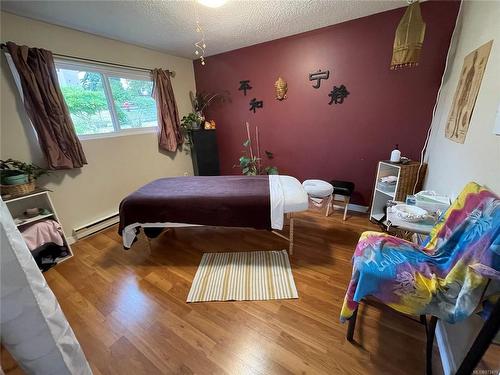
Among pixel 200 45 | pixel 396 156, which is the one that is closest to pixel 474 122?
pixel 396 156

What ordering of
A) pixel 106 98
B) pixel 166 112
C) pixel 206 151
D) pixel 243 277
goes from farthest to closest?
pixel 206 151
pixel 166 112
pixel 106 98
pixel 243 277

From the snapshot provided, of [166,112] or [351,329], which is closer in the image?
[351,329]

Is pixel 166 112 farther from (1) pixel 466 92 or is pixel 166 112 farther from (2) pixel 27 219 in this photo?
(1) pixel 466 92

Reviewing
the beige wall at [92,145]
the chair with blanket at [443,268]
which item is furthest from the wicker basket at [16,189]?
the chair with blanket at [443,268]

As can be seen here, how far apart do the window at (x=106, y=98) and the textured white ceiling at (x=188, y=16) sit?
414 millimetres

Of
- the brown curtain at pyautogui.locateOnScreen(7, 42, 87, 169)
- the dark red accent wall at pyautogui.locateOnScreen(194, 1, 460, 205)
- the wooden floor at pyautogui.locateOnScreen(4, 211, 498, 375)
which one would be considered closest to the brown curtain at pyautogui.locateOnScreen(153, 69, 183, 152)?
the dark red accent wall at pyautogui.locateOnScreen(194, 1, 460, 205)

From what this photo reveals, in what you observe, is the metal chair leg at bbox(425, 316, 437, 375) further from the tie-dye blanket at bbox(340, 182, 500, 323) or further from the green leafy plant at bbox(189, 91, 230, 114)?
the green leafy plant at bbox(189, 91, 230, 114)

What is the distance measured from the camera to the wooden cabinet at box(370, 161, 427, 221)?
212cm

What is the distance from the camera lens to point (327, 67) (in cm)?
257

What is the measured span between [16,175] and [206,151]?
2242 mm

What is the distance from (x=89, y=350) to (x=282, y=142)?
2.99 metres

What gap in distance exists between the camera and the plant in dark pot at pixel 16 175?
1.77 metres

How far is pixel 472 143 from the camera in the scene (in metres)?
1.27

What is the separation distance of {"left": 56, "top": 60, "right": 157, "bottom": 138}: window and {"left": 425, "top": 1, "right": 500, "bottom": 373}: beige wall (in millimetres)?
3483
